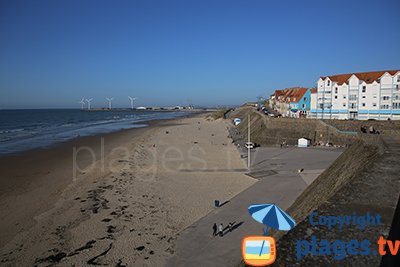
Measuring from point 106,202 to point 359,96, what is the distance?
36.9 meters

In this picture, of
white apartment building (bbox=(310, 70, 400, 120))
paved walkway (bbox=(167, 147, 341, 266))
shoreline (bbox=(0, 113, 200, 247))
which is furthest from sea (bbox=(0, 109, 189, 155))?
white apartment building (bbox=(310, 70, 400, 120))

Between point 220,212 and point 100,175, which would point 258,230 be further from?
point 100,175

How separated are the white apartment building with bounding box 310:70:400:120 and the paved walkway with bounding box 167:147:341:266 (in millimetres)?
15167

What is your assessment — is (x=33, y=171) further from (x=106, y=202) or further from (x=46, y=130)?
(x=46, y=130)

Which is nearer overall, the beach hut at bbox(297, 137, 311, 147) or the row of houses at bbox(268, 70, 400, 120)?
the beach hut at bbox(297, 137, 311, 147)

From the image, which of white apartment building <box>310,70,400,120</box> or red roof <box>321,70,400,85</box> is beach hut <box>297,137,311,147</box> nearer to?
white apartment building <box>310,70,400,120</box>

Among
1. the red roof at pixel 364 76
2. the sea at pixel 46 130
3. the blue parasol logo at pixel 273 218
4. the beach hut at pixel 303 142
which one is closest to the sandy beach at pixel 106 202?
the blue parasol logo at pixel 273 218

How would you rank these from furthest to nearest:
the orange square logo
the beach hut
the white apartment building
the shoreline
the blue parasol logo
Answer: the white apartment building
the beach hut
the shoreline
the blue parasol logo
the orange square logo

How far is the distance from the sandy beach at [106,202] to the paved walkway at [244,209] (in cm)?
75

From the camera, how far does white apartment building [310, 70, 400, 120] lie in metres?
34.9

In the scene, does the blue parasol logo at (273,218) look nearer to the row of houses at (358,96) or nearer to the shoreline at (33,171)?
the shoreline at (33,171)

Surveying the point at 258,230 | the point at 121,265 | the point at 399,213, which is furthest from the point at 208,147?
the point at 399,213

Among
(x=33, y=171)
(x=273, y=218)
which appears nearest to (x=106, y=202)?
(x=273, y=218)

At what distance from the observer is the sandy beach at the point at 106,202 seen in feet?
35.0
